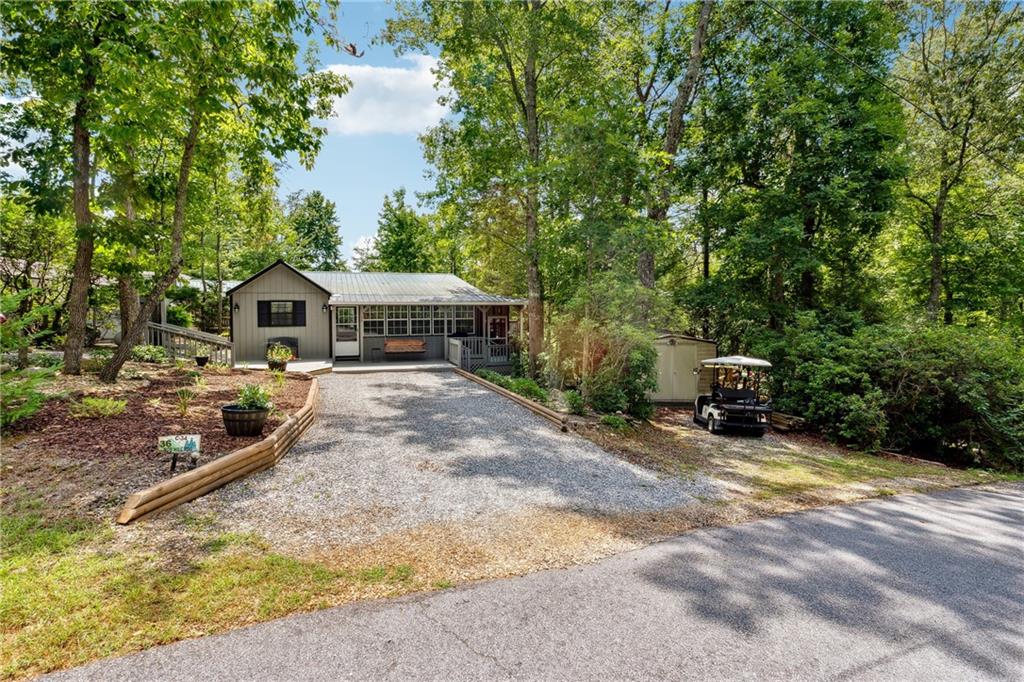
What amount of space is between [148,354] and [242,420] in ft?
26.7

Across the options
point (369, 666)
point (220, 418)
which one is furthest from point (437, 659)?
point (220, 418)

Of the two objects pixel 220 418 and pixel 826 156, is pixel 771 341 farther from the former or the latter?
pixel 220 418

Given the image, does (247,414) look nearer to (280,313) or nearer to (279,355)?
(279,355)

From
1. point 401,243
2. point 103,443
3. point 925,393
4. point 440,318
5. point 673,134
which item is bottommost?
point 103,443

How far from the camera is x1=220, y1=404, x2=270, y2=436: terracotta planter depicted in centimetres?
634

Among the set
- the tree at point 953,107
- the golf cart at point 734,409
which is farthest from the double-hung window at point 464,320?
the tree at point 953,107

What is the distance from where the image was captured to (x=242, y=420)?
6.34 m

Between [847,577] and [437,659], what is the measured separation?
3612 mm

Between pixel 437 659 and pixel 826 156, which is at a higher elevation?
pixel 826 156

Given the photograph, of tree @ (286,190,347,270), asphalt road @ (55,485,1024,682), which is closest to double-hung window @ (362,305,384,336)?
asphalt road @ (55,485,1024,682)

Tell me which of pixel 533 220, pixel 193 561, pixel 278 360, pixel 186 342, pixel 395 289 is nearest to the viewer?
pixel 193 561

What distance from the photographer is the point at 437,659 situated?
2828 mm

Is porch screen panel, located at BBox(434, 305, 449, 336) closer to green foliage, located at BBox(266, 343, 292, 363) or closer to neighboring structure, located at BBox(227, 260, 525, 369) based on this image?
neighboring structure, located at BBox(227, 260, 525, 369)

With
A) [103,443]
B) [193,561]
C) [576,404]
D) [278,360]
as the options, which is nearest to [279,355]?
[278,360]
